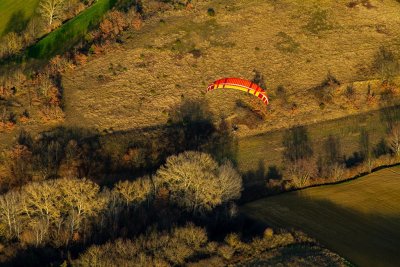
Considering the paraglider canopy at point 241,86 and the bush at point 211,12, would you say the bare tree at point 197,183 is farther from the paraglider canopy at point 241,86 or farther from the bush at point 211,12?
the bush at point 211,12

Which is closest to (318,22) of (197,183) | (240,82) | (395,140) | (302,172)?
(240,82)

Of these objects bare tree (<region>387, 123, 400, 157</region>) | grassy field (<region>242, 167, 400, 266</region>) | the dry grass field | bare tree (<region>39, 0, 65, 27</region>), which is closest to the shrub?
the dry grass field

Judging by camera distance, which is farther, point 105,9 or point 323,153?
point 105,9

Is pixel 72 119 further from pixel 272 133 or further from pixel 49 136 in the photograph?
pixel 272 133

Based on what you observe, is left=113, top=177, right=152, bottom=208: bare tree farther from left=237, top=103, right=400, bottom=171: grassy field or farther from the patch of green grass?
the patch of green grass

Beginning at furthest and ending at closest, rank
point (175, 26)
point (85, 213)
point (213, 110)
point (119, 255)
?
point (175, 26) → point (213, 110) → point (85, 213) → point (119, 255)

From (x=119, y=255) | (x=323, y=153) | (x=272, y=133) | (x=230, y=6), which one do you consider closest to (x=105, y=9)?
(x=230, y=6)
